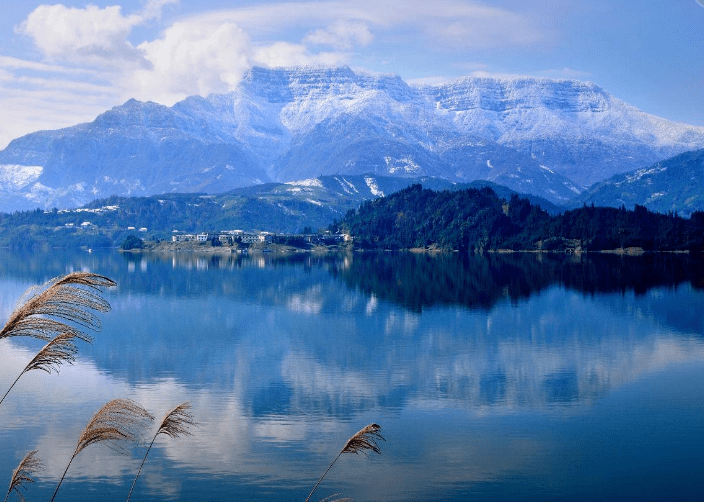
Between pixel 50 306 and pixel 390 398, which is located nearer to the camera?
Result: pixel 50 306

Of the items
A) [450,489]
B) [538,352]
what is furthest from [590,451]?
[538,352]

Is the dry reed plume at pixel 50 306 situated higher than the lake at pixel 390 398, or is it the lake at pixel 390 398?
the dry reed plume at pixel 50 306

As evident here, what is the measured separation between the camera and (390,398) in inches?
2025

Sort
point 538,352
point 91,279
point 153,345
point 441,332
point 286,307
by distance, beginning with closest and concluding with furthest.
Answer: point 91,279
point 538,352
point 153,345
point 441,332
point 286,307

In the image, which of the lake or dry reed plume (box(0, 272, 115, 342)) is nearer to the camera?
dry reed plume (box(0, 272, 115, 342))

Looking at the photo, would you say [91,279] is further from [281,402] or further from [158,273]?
[158,273]

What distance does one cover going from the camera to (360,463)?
3866 centimetres

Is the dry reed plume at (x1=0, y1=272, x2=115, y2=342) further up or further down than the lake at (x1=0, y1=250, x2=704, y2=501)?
further up

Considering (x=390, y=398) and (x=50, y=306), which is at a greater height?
(x=50, y=306)

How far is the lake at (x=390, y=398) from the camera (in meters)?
36.4

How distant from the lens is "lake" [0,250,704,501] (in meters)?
36.4

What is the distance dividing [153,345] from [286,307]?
3345cm

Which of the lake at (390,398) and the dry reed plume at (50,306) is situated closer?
the dry reed plume at (50,306)

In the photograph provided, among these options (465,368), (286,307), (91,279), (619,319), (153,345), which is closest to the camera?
(91,279)
